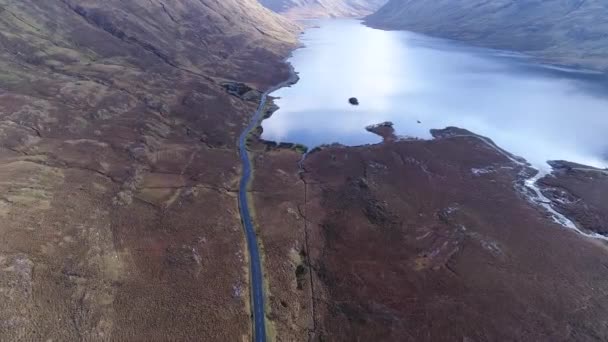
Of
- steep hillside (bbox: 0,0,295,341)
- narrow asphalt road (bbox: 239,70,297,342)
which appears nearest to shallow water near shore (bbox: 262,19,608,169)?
narrow asphalt road (bbox: 239,70,297,342)

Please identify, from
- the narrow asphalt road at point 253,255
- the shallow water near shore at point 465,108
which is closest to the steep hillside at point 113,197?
the narrow asphalt road at point 253,255

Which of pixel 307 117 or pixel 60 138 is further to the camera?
pixel 307 117

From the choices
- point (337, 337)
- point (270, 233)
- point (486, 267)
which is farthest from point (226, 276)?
point (486, 267)

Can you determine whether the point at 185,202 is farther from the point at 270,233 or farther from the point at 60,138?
the point at 60,138

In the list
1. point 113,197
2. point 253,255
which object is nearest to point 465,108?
point 253,255

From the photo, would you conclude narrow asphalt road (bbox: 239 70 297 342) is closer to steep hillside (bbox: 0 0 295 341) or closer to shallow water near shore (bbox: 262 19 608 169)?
steep hillside (bbox: 0 0 295 341)

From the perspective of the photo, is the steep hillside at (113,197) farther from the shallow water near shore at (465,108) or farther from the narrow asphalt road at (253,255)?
the shallow water near shore at (465,108)

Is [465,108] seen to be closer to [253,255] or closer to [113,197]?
[253,255]
